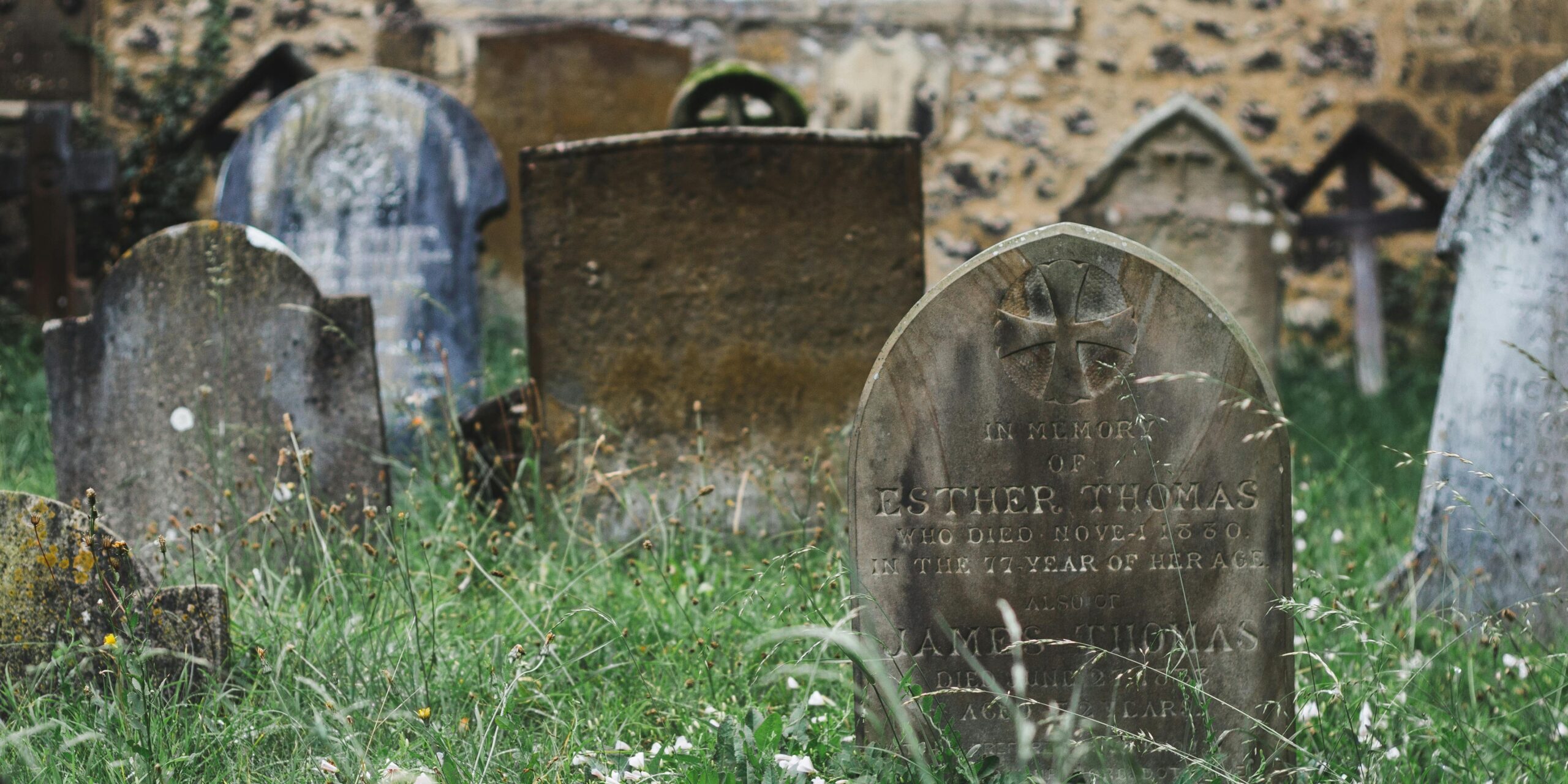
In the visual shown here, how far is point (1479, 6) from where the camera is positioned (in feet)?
21.6

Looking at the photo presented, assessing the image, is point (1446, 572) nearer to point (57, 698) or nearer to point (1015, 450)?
point (1015, 450)

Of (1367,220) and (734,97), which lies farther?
(1367,220)

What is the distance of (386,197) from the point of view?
404 cm

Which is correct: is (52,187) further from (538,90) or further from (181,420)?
(181,420)

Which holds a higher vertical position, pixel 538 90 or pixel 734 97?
→ pixel 538 90

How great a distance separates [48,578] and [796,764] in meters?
1.33

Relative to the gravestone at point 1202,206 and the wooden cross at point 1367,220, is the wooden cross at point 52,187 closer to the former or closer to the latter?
the gravestone at point 1202,206

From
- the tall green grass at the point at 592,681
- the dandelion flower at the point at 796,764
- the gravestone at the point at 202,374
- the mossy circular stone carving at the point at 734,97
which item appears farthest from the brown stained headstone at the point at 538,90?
the dandelion flower at the point at 796,764

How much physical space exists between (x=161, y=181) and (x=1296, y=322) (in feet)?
20.0

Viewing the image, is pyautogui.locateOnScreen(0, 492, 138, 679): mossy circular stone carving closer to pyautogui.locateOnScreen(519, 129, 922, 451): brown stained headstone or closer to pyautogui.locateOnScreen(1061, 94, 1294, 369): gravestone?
pyautogui.locateOnScreen(519, 129, 922, 451): brown stained headstone

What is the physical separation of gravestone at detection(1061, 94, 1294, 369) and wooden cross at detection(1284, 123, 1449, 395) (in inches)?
55.5

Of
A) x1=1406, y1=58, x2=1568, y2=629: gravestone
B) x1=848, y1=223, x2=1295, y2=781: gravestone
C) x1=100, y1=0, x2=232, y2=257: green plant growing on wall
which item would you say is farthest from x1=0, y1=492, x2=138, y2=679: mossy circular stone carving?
x1=100, y1=0, x2=232, y2=257: green plant growing on wall

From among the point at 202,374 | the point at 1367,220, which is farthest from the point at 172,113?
the point at 1367,220

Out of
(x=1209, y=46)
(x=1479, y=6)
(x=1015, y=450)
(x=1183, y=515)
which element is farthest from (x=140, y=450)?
(x=1479, y=6)
